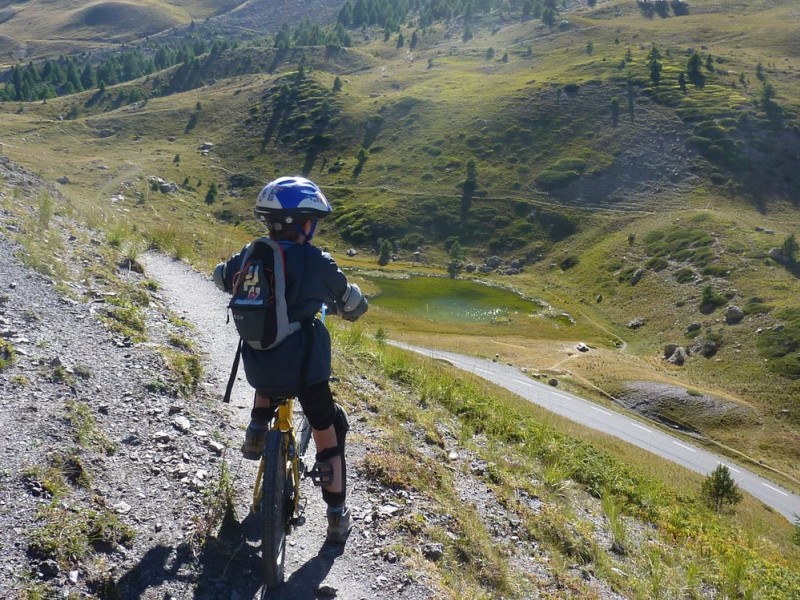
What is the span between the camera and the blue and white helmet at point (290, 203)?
5891 millimetres

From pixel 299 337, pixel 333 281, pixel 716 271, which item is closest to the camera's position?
pixel 299 337

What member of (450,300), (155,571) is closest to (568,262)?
(450,300)

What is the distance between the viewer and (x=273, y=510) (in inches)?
221

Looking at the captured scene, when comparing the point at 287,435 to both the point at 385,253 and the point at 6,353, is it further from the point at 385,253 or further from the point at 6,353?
the point at 385,253

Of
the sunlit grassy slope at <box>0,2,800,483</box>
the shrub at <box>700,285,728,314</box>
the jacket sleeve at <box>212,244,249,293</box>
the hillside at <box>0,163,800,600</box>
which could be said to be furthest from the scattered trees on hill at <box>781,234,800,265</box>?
the jacket sleeve at <box>212,244,249,293</box>

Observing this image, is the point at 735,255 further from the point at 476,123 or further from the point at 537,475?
the point at 537,475

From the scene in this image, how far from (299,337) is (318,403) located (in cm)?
74

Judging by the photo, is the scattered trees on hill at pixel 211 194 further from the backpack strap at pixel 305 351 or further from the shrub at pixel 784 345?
the backpack strap at pixel 305 351

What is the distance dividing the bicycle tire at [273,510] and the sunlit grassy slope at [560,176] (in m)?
52.9

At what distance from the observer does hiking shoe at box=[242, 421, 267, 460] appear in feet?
21.3

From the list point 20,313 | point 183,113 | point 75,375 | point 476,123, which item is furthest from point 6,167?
point 183,113

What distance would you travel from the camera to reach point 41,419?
7277 millimetres

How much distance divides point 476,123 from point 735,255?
235ft

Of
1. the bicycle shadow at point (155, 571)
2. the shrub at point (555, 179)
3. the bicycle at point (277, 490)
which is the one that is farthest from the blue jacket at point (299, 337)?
the shrub at point (555, 179)
